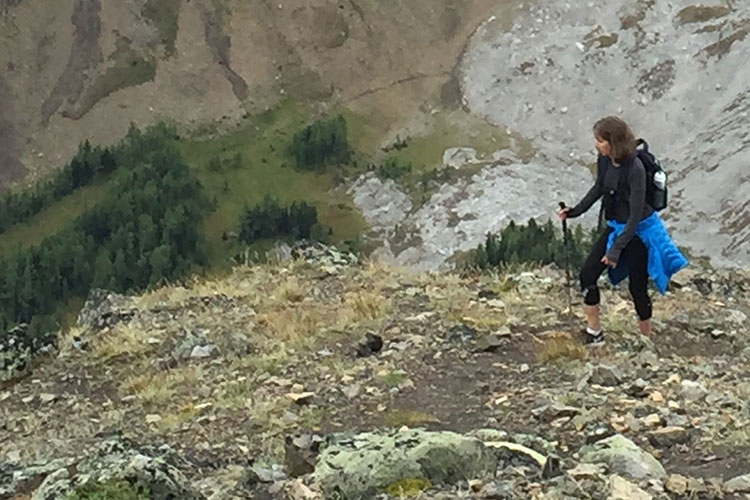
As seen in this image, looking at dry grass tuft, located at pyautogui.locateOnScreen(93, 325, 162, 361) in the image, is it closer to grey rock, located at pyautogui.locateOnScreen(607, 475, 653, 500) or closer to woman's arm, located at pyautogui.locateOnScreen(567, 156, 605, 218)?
woman's arm, located at pyautogui.locateOnScreen(567, 156, 605, 218)

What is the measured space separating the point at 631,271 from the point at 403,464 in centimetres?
567

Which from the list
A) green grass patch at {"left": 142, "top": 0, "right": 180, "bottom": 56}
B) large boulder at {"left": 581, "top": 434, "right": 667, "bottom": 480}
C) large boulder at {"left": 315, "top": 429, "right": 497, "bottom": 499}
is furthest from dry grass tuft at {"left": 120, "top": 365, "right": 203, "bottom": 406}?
green grass patch at {"left": 142, "top": 0, "right": 180, "bottom": 56}

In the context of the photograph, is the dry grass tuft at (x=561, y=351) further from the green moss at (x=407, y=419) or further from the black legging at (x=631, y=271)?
the green moss at (x=407, y=419)

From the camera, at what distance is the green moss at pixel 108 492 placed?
6375mm

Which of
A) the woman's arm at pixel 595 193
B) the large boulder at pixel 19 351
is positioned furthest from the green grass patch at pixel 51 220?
Result: the woman's arm at pixel 595 193

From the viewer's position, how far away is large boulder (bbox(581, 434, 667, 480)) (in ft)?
22.6

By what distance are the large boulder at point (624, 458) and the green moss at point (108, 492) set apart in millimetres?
3149

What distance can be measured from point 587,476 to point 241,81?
351 feet

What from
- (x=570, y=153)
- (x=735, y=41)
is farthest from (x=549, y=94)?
(x=735, y=41)

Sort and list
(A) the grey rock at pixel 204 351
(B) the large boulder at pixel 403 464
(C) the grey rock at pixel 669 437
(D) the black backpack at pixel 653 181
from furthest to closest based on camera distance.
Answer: (A) the grey rock at pixel 204 351, (D) the black backpack at pixel 653 181, (C) the grey rock at pixel 669 437, (B) the large boulder at pixel 403 464

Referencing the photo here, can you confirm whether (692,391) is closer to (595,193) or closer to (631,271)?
(631,271)

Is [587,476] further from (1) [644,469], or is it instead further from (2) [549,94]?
(2) [549,94]

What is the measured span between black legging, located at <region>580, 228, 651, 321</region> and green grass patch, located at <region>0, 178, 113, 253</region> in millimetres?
95406

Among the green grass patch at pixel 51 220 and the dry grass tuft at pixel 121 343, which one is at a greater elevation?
the dry grass tuft at pixel 121 343
